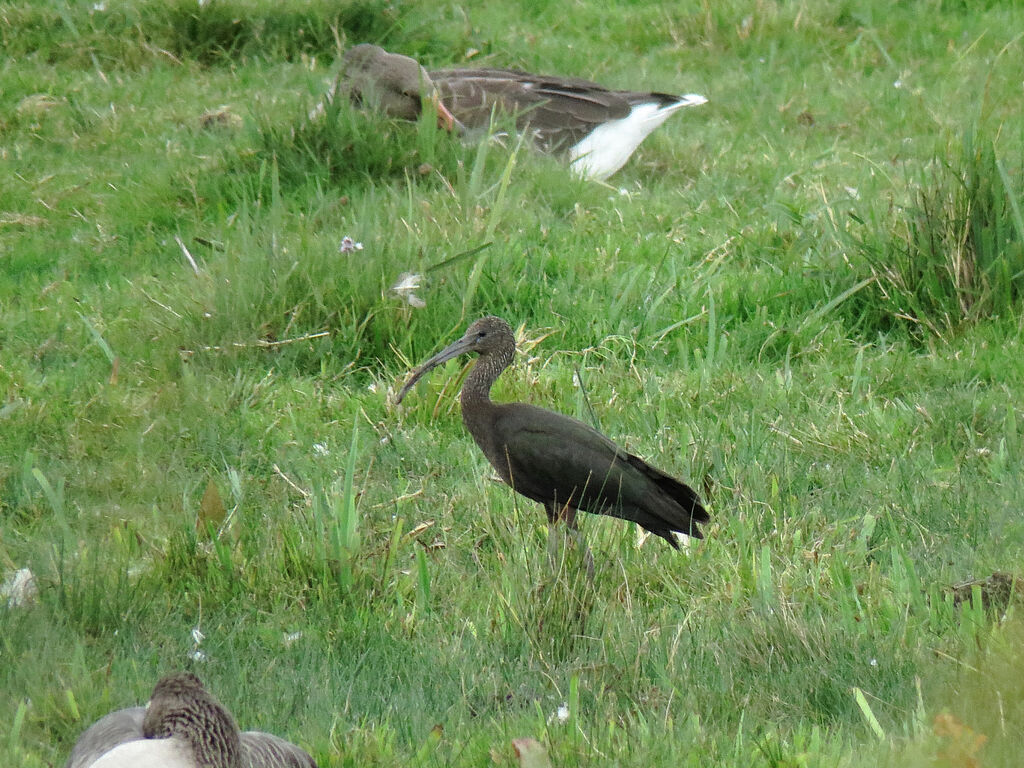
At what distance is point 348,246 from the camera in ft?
18.8

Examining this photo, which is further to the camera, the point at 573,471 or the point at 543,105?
the point at 543,105

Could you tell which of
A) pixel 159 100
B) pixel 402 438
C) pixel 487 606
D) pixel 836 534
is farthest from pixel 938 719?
pixel 159 100

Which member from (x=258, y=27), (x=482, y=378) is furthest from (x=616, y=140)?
(x=482, y=378)

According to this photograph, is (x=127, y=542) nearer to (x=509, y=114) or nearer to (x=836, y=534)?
(x=836, y=534)

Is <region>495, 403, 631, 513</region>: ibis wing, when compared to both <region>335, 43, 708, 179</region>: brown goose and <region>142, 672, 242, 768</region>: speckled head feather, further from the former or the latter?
<region>335, 43, 708, 179</region>: brown goose

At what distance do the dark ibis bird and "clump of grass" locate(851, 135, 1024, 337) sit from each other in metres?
2.14

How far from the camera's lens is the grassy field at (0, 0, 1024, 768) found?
3.26 metres

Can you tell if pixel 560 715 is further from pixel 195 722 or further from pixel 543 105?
pixel 543 105

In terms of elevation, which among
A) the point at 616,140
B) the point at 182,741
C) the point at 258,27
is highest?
the point at 182,741

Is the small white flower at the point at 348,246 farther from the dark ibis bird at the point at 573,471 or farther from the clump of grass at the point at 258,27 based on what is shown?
the clump of grass at the point at 258,27

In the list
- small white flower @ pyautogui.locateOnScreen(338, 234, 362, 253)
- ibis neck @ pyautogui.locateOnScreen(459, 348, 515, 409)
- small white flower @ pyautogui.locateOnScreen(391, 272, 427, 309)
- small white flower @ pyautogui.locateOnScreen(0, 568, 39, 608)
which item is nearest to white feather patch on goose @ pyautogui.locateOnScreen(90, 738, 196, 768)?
small white flower @ pyautogui.locateOnScreen(0, 568, 39, 608)

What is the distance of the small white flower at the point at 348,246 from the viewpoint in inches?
225

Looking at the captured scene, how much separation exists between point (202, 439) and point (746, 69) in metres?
5.85

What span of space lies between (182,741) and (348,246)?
3.43m
